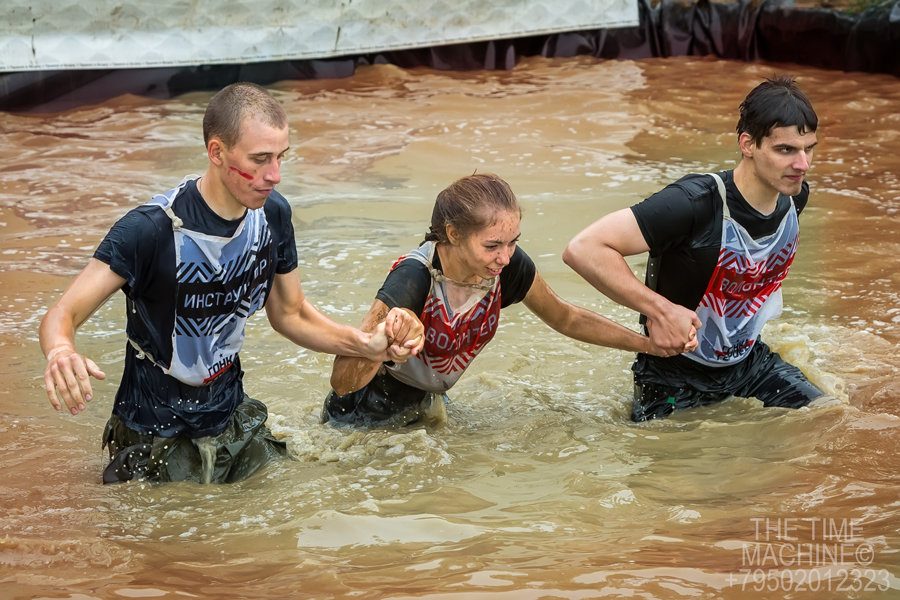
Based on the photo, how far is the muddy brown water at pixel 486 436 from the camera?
10.0ft

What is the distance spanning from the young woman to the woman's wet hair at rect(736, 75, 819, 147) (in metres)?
0.98

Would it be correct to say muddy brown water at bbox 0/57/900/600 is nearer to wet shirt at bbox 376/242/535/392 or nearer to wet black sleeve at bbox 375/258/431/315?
wet shirt at bbox 376/242/535/392

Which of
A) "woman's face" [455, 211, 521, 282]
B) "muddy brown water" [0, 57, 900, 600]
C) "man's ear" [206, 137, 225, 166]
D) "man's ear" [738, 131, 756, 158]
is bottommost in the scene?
Answer: "muddy brown water" [0, 57, 900, 600]

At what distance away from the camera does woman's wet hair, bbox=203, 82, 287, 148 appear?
A: 3.52 metres

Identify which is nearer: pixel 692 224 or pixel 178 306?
pixel 178 306

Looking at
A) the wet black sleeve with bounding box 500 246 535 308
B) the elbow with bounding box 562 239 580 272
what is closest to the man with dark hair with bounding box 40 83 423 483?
the wet black sleeve with bounding box 500 246 535 308

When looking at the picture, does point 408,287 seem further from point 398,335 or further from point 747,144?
point 747,144

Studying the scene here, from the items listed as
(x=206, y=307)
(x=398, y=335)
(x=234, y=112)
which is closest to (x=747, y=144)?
(x=398, y=335)

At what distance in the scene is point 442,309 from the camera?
4.12 meters

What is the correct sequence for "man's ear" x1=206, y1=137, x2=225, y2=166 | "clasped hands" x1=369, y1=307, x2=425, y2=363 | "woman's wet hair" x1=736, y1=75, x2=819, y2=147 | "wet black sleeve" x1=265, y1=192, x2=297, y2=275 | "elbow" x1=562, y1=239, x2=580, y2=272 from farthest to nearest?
"elbow" x1=562, y1=239, x2=580, y2=272 < "woman's wet hair" x1=736, y1=75, x2=819, y2=147 < "wet black sleeve" x1=265, y1=192, x2=297, y2=275 < "clasped hands" x1=369, y1=307, x2=425, y2=363 < "man's ear" x1=206, y1=137, x2=225, y2=166

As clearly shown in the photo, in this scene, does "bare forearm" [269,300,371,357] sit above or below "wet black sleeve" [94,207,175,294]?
below

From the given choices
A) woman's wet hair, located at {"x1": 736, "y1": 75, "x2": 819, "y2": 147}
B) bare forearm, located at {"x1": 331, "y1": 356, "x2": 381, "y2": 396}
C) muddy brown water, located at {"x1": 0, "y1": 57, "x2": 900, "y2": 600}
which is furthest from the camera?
woman's wet hair, located at {"x1": 736, "y1": 75, "x2": 819, "y2": 147}

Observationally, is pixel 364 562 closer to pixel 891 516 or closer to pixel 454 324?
pixel 454 324

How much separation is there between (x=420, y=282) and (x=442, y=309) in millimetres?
155
